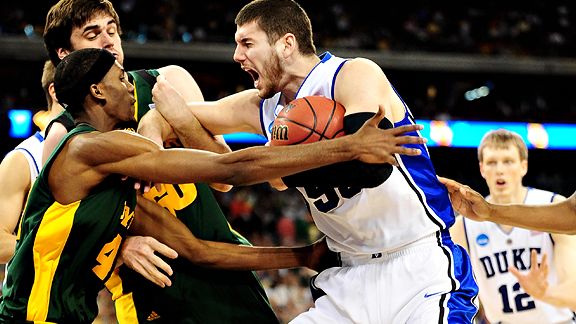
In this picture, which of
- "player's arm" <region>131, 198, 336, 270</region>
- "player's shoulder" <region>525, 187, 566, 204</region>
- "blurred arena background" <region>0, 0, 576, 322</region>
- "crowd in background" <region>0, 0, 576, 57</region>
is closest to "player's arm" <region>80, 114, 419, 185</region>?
"player's arm" <region>131, 198, 336, 270</region>

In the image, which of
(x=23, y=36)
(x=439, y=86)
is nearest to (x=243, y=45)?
(x=23, y=36)

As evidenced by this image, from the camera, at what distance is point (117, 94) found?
3.73m

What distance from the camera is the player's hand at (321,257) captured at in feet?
13.9

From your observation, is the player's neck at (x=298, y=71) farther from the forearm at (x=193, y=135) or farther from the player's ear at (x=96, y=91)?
the player's ear at (x=96, y=91)

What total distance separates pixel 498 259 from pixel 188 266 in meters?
2.77

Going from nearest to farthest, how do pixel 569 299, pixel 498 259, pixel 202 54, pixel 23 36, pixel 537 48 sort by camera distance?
pixel 569 299
pixel 498 259
pixel 23 36
pixel 202 54
pixel 537 48

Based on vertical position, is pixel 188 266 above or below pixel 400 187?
below

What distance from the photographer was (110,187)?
369 cm

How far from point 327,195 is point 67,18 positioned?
1.84 meters

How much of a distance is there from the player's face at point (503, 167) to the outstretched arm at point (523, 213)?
134cm

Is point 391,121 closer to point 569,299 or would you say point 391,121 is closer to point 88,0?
point 88,0

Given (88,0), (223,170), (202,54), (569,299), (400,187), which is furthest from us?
(202,54)

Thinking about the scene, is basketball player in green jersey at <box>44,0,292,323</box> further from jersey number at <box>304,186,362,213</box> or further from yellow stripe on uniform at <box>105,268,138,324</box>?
jersey number at <box>304,186,362,213</box>

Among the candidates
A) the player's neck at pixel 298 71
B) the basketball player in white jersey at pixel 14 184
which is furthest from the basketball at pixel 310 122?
the basketball player in white jersey at pixel 14 184
